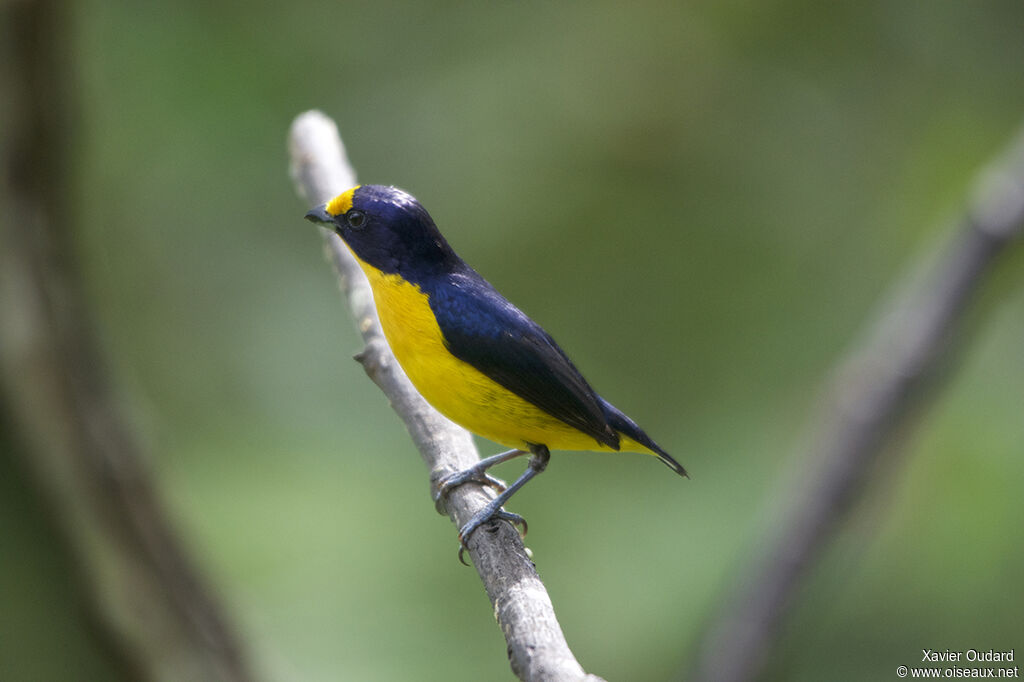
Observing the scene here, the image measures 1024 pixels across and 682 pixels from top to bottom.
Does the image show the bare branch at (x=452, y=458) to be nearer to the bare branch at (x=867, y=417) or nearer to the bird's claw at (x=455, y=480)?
the bird's claw at (x=455, y=480)

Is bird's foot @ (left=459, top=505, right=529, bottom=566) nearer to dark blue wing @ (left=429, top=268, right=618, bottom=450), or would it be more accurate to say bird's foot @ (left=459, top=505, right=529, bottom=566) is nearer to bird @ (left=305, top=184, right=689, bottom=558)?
bird @ (left=305, top=184, right=689, bottom=558)

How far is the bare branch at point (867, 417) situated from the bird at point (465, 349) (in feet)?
2.83

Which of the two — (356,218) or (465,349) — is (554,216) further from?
(465,349)

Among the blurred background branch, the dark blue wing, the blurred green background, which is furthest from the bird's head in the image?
the blurred green background

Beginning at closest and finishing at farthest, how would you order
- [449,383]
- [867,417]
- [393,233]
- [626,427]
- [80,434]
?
[449,383]
[393,233]
[626,427]
[867,417]
[80,434]

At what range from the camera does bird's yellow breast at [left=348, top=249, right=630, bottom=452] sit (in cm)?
294

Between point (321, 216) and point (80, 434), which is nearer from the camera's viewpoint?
point (321, 216)

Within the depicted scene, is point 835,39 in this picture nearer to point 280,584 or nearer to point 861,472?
point 861,472

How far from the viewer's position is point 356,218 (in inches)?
125

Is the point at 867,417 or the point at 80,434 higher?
the point at 80,434

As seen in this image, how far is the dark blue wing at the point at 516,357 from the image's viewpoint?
116 inches

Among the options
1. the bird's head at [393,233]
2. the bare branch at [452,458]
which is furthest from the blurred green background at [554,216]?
the bird's head at [393,233]

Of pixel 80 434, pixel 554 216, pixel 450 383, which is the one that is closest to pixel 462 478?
pixel 450 383

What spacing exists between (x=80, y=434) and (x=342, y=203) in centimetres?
180
